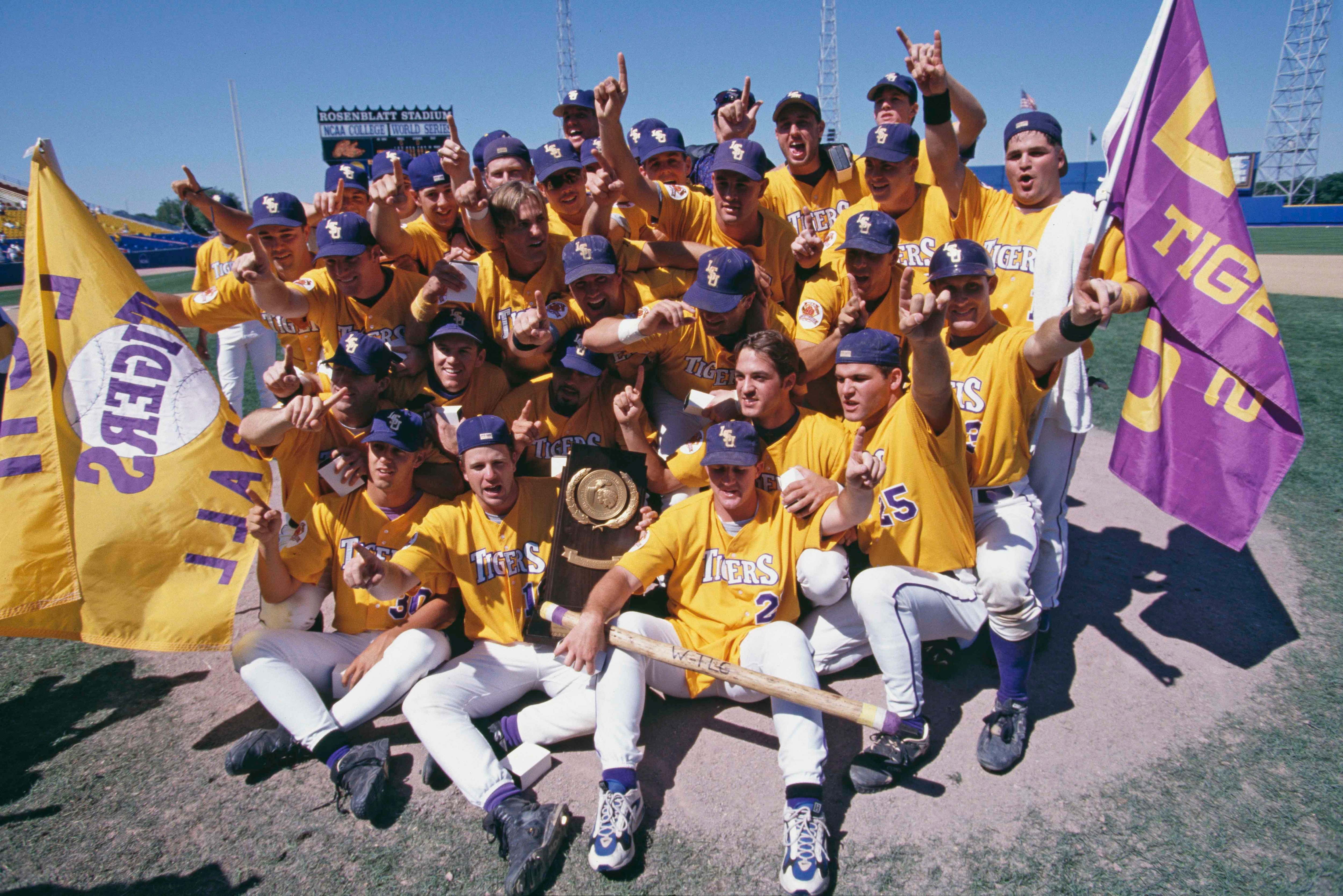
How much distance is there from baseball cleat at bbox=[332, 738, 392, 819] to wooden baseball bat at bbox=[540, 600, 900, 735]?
A: 1048 millimetres

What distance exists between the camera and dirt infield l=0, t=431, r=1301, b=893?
2.96 metres

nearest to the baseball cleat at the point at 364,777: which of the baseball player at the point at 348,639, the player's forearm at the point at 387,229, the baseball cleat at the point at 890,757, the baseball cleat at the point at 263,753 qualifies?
the baseball player at the point at 348,639

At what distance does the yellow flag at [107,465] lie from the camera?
3.46 metres

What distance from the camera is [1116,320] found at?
44.6ft

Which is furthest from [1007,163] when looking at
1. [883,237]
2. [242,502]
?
[242,502]

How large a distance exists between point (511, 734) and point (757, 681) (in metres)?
1.28

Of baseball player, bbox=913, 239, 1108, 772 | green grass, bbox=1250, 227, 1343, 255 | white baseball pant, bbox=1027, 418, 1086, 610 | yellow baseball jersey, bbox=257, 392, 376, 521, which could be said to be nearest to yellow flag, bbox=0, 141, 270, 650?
yellow baseball jersey, bbox=257, 392, 376, 521

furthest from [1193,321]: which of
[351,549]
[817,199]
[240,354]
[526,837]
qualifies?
[240,354]

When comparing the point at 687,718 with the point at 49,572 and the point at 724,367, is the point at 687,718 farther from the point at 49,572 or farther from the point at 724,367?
the point at 49,572

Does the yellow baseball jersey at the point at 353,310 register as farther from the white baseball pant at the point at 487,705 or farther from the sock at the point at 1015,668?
the sock at the point at 1015,668

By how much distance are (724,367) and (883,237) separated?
1.17 meters

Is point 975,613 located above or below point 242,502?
below

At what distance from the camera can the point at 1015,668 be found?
354cm

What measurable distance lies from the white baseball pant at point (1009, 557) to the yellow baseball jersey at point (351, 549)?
2819mm
